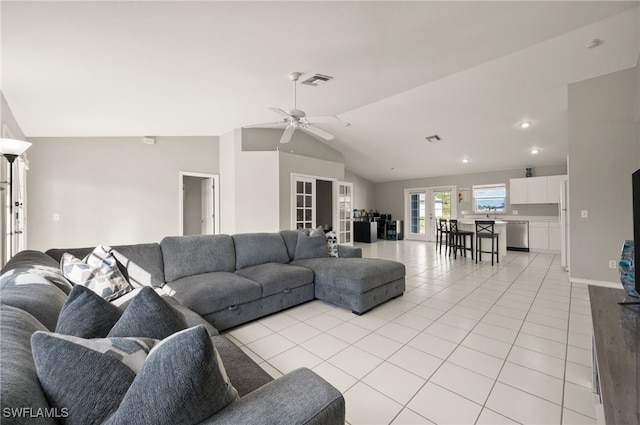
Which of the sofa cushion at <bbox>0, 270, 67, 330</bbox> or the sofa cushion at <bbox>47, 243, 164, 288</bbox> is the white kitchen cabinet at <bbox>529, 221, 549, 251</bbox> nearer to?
the sofa cushion at <bbox>47, 243, 164, 288</bbox>

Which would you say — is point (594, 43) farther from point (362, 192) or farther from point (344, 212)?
A: point (362, 192)

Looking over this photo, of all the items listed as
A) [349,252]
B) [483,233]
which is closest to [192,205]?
[349,252]

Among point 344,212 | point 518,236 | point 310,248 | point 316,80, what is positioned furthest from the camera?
point 344,212

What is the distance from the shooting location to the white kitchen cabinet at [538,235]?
682 cm

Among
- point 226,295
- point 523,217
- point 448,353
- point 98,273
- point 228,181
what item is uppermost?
point 228,181

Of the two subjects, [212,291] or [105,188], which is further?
[105,188]

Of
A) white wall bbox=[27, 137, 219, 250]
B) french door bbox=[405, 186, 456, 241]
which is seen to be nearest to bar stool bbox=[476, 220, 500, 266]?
french door bbox=[405, 186, 456, 241]

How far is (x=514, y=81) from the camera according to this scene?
403 cm

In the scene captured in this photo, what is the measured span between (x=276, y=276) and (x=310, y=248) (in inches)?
38.6

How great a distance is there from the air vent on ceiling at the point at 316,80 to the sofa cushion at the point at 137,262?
2.77 m

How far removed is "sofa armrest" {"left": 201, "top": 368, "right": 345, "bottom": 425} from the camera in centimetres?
78

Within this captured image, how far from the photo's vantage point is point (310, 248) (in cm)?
384

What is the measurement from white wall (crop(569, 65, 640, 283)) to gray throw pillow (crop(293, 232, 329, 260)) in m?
3.79

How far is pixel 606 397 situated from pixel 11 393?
1.67 meters
